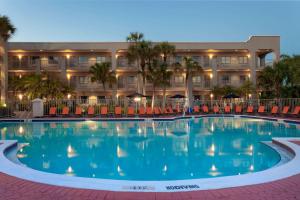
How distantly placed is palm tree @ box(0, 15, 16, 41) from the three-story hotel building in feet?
37.6

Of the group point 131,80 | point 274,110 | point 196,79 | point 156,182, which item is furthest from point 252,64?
point 156,182

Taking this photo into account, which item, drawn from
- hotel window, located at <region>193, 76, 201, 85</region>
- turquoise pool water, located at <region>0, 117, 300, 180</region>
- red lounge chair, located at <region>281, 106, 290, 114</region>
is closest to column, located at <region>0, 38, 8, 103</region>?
hotel window, located at <region>193, 76, 201, 85</region>

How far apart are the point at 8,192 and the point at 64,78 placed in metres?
33.4

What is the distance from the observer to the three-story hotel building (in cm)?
3581

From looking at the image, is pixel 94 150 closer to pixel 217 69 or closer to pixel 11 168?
pixel 11 168

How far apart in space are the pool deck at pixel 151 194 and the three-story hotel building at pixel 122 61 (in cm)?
3192

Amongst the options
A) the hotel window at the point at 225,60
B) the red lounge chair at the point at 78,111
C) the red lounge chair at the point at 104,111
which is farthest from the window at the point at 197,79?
the red lounge chair at the point at 78,111

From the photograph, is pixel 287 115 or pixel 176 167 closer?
pixel 176 167

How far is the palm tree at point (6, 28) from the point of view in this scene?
2295 centimetres

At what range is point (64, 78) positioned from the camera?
36344mm

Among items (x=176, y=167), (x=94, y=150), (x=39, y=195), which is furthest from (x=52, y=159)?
(x=39, y=195)

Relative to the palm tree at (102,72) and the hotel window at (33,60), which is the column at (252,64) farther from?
the hotel window at (33,60)

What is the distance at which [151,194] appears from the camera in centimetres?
421

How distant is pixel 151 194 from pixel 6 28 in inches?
917
